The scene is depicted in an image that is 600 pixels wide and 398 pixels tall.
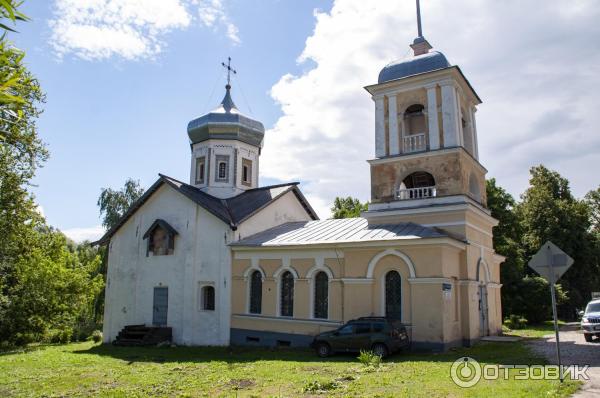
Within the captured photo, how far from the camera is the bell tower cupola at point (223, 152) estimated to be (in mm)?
25547

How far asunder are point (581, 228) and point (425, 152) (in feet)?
80.5

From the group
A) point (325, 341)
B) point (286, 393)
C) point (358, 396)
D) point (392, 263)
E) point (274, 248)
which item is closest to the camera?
point (358, 396)

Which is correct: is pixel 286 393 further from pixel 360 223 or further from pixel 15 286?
pixel 15 286

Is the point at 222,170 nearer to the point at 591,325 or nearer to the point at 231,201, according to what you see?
the point at 231,201

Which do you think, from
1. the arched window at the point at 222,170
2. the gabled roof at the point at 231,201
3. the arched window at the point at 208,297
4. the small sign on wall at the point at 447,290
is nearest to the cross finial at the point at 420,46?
the gabled roof at the point at 231,201

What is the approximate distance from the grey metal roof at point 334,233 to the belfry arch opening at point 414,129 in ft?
10.6

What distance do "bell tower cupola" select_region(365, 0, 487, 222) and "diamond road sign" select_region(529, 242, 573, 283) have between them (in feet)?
24.6

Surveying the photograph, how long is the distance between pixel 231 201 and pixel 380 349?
41.3 feet

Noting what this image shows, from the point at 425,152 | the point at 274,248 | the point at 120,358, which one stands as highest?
the point at 425,152

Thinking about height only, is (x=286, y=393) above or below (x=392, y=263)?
below

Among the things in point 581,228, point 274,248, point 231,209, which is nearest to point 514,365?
point 274,248

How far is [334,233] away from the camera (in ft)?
62.2

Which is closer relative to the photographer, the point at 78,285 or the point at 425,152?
the point at 425,152

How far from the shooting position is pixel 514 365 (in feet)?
38.3
